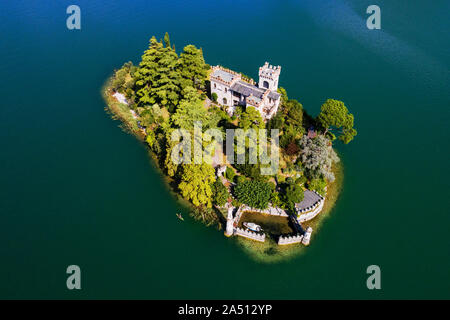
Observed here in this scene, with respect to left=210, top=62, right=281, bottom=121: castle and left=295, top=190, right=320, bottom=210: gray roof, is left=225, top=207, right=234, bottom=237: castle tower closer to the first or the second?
left=295, top=190, right=320, bottom=210: gray roof

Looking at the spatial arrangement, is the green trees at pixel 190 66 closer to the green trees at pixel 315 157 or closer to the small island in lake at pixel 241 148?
the small island in lake at pixel 241 148

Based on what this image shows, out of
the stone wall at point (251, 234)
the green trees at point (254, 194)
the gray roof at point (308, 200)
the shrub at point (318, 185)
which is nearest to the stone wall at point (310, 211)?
the gray roof at point (308, 200)

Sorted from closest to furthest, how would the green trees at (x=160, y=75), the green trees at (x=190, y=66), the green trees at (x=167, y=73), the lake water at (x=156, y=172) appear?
the lake water at (x=156, y=172)
the green trees at (x=160, y=75)
the green trees at (x=167, y=73)
the green trees at (x=190, y=66)

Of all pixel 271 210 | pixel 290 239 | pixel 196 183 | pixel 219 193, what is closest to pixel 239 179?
pixel 219 193

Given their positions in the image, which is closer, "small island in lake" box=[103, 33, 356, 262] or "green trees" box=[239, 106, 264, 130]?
"small island in lake" box=[103, 33, 356, 262]

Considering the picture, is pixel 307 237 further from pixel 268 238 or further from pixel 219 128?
pixel 219 128

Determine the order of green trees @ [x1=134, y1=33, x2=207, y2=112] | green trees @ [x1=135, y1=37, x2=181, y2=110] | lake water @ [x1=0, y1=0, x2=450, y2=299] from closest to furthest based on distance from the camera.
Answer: lake water @ [x1=0, y1=0, x2=450, y2=299], green trees @ [x1=135, y1=37, x2=181, y2=110], green trees @ [x1=134, y1=33, x2=207, y2=112]

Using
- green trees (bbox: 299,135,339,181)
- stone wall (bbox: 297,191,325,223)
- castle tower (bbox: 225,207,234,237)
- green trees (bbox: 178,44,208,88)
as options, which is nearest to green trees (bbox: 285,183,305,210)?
stone wall (bbox: 297,191,325,223)
